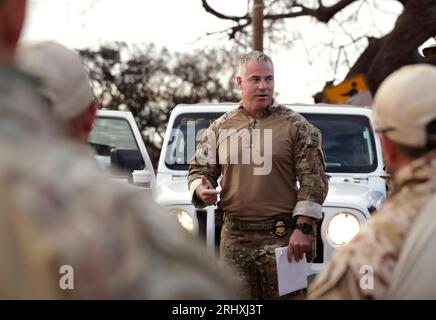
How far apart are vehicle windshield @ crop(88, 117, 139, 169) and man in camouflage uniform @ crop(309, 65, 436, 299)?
628 cm

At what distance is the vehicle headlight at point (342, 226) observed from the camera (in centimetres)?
613

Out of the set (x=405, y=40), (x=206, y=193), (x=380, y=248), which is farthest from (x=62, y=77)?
(x=405, y=40)

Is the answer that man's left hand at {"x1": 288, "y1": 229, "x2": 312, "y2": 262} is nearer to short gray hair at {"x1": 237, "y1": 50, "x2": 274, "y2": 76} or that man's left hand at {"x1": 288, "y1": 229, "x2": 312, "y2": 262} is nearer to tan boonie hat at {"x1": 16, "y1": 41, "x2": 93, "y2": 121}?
short gray hair at {"x1": 237, "y1": 50, "x2": 274, "y2": 76}

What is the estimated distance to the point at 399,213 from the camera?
2031 mm

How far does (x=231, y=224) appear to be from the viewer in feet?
16.2

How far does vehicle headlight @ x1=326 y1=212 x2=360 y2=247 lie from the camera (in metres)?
6.13

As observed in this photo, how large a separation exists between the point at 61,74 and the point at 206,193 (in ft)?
10.5

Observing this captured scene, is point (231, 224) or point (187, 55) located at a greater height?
point (187, 55)

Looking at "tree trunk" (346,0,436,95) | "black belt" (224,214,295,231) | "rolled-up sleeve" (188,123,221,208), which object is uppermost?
"tree trunk" (346,0,436,95)

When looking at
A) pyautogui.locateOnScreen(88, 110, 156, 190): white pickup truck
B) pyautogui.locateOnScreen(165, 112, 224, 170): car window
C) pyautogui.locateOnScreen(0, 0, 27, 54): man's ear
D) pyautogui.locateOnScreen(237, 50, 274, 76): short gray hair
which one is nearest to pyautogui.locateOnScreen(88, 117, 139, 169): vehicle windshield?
pyautogui.locateOnScreen(88, 110, 156, 190): white pickup truck

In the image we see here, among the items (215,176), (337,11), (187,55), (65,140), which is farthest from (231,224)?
(187,55)

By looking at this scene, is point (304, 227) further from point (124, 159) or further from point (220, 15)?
point (220, 15)

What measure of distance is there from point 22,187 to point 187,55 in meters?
33.0
